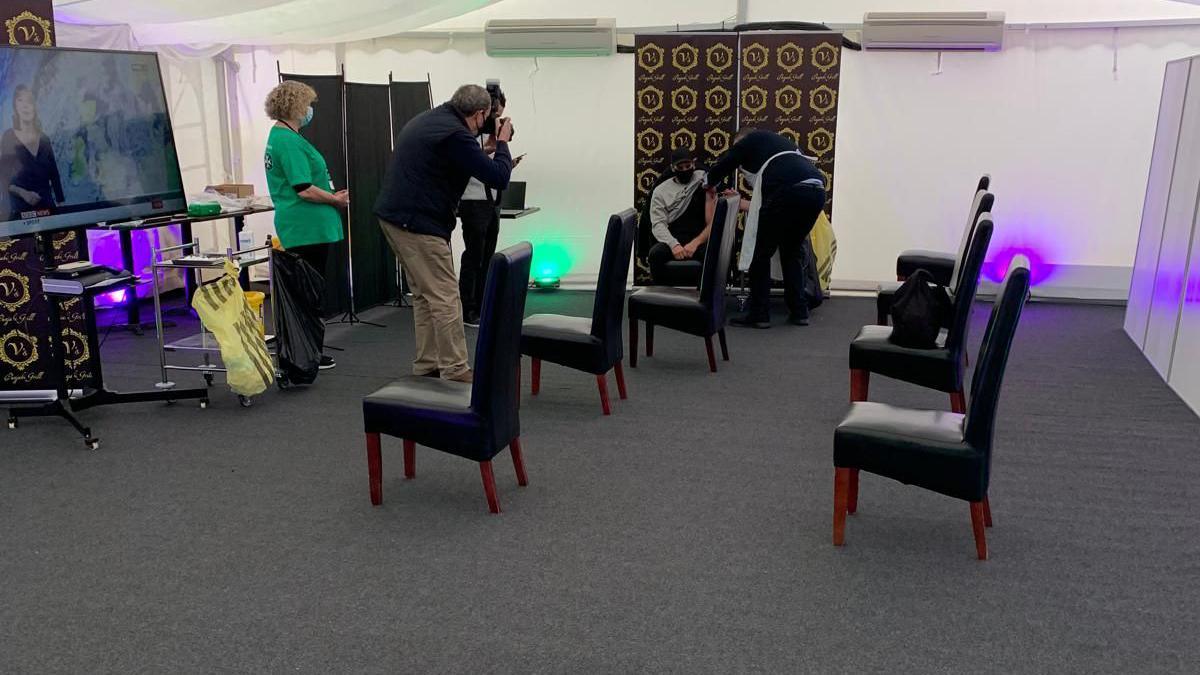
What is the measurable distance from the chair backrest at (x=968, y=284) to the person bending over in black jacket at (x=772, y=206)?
6.48ft

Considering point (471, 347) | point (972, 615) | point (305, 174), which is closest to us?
point (972, 615)

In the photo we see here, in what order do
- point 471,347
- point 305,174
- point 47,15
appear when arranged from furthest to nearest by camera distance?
point 471,347, point 305,174, point 47,15

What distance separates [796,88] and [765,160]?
110 centimetres

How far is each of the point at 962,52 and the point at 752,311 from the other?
2.54m

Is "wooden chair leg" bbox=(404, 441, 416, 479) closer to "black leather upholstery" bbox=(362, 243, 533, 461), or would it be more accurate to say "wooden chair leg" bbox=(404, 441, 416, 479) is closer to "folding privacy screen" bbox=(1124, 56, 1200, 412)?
"black leather upholstery" bbox=(362, 243, 533, 461)

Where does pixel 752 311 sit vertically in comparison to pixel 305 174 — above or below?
below

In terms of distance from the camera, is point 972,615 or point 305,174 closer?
point 972,615

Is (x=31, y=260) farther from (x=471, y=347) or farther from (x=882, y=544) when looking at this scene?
Result: (x=882, y=544)

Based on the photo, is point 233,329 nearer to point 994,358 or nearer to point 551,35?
point 994,358

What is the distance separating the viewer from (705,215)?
6.38 metres

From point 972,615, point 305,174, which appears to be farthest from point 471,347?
point 972,615

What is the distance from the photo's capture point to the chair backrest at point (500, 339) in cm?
292

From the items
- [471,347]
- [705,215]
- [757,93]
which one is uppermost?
[757,93]

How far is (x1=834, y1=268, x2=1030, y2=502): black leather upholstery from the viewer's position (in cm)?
259
